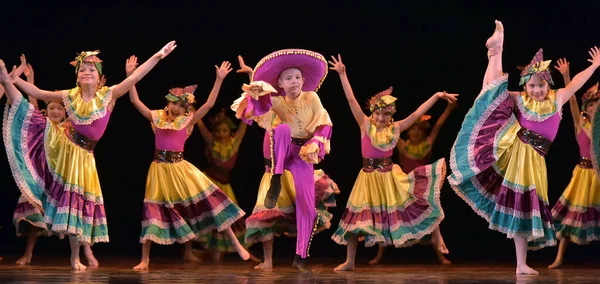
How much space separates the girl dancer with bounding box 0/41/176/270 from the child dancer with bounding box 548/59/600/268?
3.05 metres

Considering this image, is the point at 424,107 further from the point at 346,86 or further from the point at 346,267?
the point at 346,267

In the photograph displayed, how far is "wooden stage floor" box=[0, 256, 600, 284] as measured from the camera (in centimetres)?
536

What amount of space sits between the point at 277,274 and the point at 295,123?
910 mm

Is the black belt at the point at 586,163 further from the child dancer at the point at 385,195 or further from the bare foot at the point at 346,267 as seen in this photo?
the bare foot at the point at 346,267

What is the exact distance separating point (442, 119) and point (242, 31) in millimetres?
1932

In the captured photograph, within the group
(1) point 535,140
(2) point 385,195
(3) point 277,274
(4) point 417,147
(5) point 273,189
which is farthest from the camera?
(4) point 417,147

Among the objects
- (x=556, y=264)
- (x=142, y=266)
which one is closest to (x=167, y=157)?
(x=142, y=266)

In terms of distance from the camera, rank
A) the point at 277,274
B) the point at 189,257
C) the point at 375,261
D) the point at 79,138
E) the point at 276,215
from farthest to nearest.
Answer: the point at 189,257 → the point at 375,261 → the point at 276,215 → the point at 79,138 → the point at 277,274

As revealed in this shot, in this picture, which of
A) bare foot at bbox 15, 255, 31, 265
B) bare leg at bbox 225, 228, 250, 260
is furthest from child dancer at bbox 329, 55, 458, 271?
bare foot at bbox 15, 255, 31, 265

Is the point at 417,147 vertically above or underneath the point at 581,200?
above

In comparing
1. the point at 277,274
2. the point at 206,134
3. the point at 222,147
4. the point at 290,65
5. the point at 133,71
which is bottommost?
the point at 277,274

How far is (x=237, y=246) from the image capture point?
287 inches

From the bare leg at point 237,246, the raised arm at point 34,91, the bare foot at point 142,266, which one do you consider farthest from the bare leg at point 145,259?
the raised arm at point 34,91

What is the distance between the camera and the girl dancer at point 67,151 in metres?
6.33
